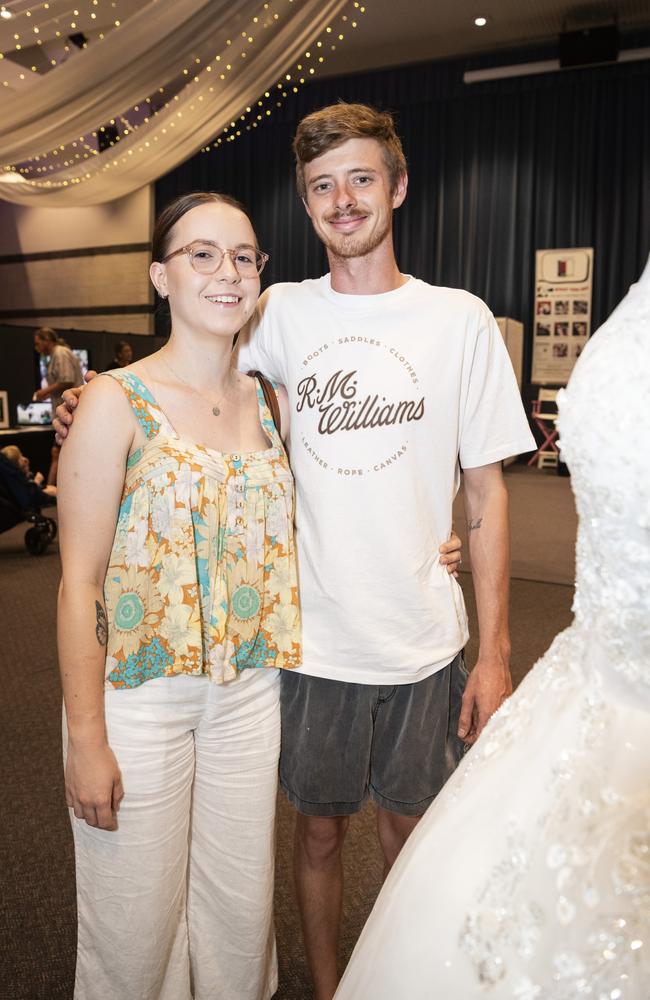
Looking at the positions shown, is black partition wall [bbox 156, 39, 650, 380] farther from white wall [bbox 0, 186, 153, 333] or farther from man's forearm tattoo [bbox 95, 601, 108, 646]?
man's forearm tattoo [bbox 95, 601, 108, 646]

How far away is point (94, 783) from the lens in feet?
4.36

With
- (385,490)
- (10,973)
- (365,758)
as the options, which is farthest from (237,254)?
(10,973)

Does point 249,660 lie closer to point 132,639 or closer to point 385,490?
point 132,639

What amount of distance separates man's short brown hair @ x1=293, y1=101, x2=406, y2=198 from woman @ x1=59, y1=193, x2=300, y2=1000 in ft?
0.84

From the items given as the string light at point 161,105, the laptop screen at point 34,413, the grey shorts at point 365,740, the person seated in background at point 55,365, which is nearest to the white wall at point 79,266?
the person seated in background at point 55,365

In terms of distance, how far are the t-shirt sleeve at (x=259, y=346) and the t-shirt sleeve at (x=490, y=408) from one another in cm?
39

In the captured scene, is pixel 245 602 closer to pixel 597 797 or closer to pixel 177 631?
pixel 177 631

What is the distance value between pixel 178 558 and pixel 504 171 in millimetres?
10967

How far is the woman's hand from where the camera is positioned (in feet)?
4.37

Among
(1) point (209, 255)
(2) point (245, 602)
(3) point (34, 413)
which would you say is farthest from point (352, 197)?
(3) point (34, 413)

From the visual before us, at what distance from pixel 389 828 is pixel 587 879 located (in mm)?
1067

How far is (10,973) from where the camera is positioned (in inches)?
74.8

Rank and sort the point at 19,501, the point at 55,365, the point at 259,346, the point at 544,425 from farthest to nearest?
the point at 544,425 → the point at 55,365 → the point at 19,501 → the point at 259,346

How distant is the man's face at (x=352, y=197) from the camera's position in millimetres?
1619
